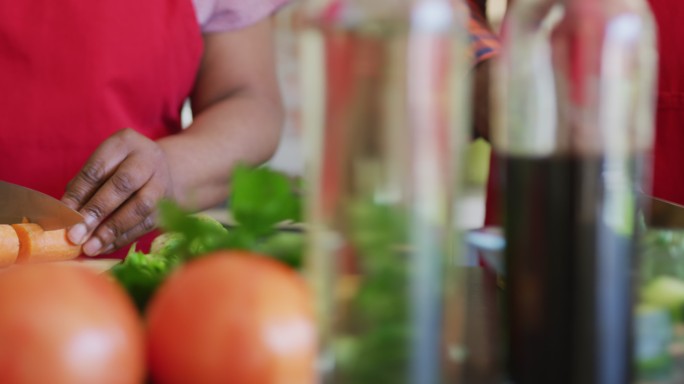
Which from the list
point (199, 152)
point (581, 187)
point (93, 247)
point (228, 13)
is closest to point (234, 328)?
point (581, 187)

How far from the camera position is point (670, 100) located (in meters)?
1.22

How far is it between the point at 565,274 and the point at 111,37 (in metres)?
0.93

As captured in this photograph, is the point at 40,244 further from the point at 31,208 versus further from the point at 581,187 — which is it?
the point at 581,187

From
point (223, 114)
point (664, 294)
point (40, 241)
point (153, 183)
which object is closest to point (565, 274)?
point (664, 294)

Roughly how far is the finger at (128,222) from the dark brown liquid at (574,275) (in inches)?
25.2

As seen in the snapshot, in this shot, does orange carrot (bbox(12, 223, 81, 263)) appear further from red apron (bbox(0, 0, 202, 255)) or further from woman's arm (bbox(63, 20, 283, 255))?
red apron (bbox(0, 0, 202, 255))

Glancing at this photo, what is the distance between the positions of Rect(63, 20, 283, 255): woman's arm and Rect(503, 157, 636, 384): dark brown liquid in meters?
0.56

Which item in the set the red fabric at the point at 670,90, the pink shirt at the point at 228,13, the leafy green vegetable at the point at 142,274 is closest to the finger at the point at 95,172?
the pink shirt at the point at 228,13

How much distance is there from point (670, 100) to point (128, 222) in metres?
0.77

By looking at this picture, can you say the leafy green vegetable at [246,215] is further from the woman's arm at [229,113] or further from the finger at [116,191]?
the woman's arm at [229,113]

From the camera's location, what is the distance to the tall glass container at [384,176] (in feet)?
1.21

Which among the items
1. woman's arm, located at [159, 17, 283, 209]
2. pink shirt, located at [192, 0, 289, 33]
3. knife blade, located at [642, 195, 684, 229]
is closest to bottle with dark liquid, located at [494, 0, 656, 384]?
knife blade, located at [642, 195, 684, 229]

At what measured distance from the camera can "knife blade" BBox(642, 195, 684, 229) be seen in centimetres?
71

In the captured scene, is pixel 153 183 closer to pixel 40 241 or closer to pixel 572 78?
pixel 40 241
